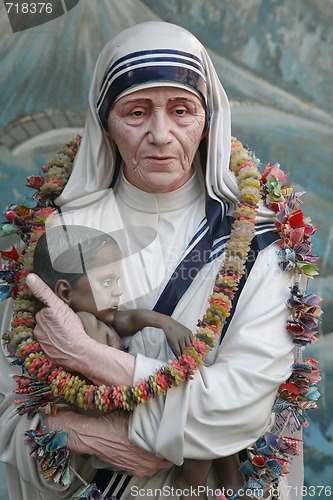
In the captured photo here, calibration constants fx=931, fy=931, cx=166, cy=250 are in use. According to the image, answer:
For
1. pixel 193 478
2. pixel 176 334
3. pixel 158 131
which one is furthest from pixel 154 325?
pixel 158 131

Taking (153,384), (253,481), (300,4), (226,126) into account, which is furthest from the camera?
(300,4)

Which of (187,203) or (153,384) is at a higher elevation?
(187,203)

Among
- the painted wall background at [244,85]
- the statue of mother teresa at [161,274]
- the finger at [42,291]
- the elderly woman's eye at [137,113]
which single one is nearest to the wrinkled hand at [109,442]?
→ the statue of mother teresa at [161,274]

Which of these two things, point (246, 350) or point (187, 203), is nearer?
point (246, 350)

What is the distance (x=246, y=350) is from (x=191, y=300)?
248mm

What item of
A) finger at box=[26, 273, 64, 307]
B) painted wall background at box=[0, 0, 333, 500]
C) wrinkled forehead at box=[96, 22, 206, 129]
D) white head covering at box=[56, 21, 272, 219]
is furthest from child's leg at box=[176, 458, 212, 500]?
painted wall background at box=[0, 0, 333, 500]

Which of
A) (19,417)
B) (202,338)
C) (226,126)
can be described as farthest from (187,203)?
(19,417)

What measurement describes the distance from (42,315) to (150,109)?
2.26 ft

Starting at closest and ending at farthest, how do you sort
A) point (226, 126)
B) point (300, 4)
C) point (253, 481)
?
point (253, 481)
point (226, 126)
point (300, 4)

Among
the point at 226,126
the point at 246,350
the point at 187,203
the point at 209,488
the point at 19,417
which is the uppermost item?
the point at 226,126

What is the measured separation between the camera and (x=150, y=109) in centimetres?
278

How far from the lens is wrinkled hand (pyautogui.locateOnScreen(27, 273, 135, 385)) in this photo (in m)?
2.59

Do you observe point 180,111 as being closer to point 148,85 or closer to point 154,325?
point 148,85

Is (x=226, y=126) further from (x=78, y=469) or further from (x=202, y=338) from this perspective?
(x=78, y=469)
